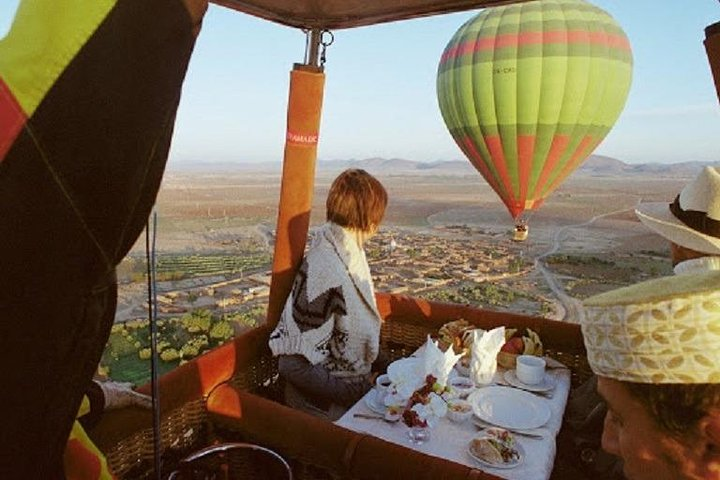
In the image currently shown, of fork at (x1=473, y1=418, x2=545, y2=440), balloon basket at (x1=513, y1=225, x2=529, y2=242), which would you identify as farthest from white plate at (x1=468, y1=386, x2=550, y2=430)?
balloon basket at (x1=513, y1=225, x2=529, y2=242)

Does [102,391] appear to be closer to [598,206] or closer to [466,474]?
[466,474]

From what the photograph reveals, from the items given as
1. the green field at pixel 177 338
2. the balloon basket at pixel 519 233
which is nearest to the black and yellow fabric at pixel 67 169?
the balloon basket at pixel 519 233

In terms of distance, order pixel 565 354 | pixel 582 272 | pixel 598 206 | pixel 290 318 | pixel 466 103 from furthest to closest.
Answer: pixel 598 206 → pixel 582 272 → pixel 466 103 → pixel 565 354 → pixel 290 318

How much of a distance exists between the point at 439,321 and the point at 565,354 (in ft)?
2.74

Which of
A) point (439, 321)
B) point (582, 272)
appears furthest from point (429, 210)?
point (439, 321)

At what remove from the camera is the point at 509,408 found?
91.6 inches

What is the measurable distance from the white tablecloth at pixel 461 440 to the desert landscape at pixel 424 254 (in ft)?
5.27

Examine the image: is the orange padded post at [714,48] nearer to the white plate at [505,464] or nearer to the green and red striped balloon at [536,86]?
the white plate at [505,464]

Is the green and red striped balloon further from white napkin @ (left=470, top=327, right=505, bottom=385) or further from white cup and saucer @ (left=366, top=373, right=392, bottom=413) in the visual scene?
white cup and saucer @ (left=366, top=373, right=392, bottom=413)

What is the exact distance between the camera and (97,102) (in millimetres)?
505

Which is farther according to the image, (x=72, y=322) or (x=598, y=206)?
(x=598, y=206)

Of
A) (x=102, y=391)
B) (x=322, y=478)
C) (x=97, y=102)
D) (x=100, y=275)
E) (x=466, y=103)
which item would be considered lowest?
(x=322, y=478)

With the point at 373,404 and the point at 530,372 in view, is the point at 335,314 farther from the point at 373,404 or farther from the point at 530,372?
the point at 530,372

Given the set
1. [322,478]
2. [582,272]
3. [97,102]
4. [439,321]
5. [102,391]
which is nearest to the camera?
[97,102]
